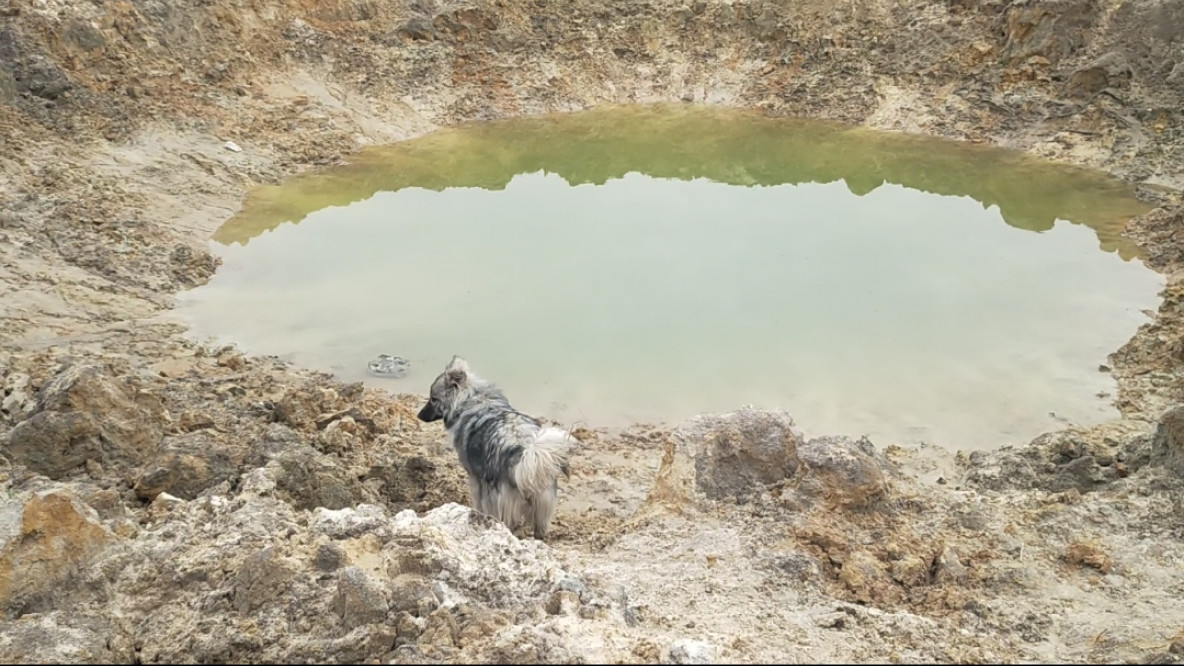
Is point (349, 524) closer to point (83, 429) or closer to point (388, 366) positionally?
point (83, 429)

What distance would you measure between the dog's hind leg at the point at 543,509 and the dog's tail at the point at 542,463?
5 centimetres

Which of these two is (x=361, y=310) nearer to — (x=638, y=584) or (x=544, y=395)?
(x=544, y=395)

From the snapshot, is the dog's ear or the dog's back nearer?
the dog's back

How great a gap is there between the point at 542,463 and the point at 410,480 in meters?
1.61

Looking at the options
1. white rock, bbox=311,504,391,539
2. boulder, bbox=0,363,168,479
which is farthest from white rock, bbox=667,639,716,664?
boulder, bbox=0,363,168,479

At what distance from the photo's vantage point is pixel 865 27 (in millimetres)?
20047

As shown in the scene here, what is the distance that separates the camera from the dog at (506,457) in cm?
640

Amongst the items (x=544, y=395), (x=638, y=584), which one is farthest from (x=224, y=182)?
(x=638, y=584)

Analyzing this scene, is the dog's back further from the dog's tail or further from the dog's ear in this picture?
the dog's ear

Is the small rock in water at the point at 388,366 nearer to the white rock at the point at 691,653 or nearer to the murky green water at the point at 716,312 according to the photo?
the murky green water at the point at 716,312

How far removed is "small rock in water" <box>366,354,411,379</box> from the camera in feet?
35.3

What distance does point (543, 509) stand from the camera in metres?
6.65

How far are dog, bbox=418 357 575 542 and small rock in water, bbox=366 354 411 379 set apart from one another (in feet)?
12.0

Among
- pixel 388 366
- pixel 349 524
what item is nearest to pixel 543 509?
pixel 349 524
